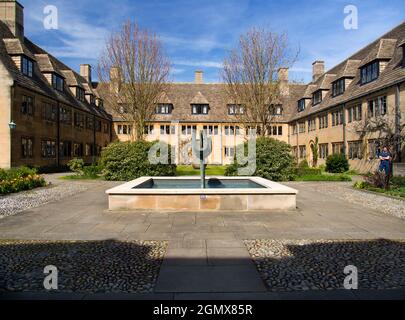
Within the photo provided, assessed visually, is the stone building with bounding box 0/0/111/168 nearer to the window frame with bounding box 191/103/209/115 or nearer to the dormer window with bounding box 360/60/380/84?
the window frame with bounding box 191/103/209/115

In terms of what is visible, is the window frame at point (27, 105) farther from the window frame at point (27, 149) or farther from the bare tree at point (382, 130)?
the bare tree at point (382, 130)

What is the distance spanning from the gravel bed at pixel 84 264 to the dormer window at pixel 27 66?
23885mm

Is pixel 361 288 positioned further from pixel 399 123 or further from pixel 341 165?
pixel 341 165

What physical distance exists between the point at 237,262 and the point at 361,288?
189cm

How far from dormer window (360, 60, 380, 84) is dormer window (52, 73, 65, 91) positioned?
102 feet

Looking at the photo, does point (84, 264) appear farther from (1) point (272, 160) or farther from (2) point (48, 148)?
(2) point (48, 148)

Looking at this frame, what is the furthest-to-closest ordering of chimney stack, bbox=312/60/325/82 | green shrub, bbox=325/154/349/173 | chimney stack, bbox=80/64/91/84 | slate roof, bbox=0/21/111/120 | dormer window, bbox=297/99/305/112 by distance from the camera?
chimney stack, bbox=80/64/91/84
chimney stack, bbox=312/60/325/82
dormer window, bbox=297/99/305/112
green shrub, bbox=325/154/349/173
slate roof, bbox=0/21/111/120

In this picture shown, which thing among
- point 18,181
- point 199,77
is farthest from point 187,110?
point 18,181

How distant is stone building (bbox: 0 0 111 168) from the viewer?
22.2m

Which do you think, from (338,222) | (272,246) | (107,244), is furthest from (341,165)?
(107,244)

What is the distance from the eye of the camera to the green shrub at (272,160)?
18891mm

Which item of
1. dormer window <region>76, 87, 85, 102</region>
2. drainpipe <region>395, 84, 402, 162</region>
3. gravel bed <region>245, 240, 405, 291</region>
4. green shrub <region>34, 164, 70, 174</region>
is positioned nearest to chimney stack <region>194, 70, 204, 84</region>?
dormer window <region>76, 87, 85, 102</region>
